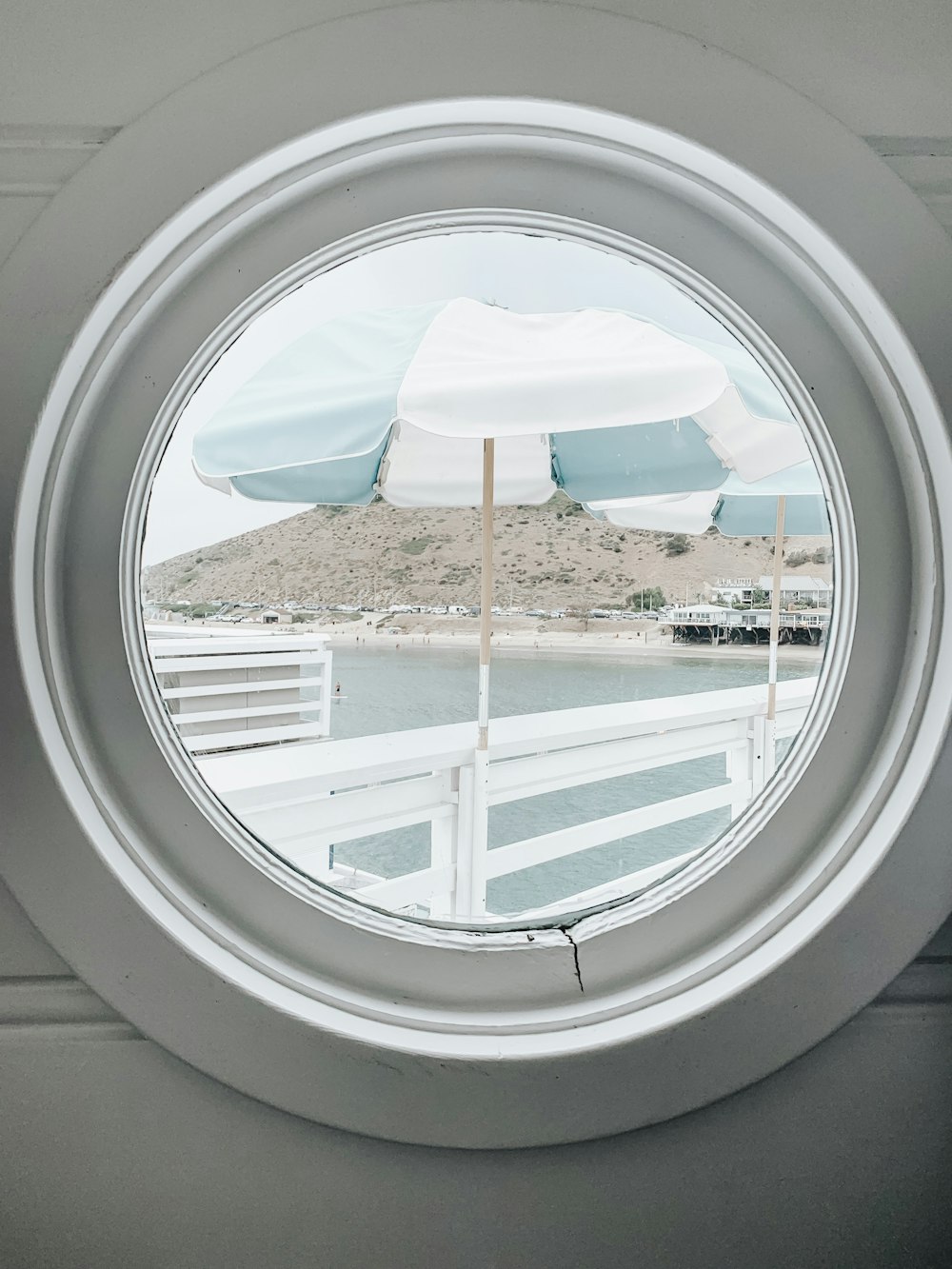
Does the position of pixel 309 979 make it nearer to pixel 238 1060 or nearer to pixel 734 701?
pixel 238 1060

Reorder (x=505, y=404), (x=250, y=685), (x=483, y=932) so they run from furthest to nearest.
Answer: (x=250, y=685)
(x=505, y=404)
(x=483, y=932)

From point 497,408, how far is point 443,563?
164cm

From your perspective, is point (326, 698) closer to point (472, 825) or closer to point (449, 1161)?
point (472, 825)

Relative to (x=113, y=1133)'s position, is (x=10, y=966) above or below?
above

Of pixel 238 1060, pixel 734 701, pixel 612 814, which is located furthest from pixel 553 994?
pixel 734 701

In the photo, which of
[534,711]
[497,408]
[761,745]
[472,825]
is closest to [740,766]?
[761,745]

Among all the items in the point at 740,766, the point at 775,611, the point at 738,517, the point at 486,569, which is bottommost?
the point at 740,766

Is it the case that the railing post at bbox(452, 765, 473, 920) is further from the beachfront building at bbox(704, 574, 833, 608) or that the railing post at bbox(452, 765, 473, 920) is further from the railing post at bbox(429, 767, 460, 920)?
the beachfront building at bbox(704, 574, 833, 608)

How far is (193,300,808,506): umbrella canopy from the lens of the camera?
1.95m

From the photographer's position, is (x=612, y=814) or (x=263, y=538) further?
(x=612, y=814)

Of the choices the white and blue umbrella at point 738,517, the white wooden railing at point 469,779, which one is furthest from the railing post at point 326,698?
the white and blue umbrella at point 738,517

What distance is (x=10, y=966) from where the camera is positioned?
0.66 meters

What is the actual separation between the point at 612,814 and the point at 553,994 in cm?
249

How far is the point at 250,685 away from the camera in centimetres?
248
